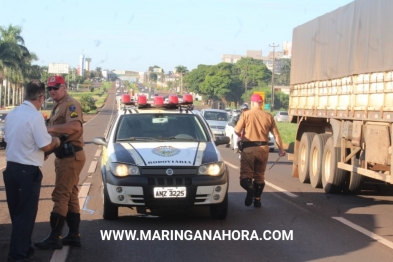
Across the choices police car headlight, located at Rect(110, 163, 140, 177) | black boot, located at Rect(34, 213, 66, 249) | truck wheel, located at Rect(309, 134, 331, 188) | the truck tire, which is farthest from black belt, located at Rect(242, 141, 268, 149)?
black boot, located at Rect(34, 213, 66, 249)

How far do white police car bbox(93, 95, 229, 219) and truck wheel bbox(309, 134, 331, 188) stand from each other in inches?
177

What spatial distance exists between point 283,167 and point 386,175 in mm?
9072

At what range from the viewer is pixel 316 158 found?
1441 cm

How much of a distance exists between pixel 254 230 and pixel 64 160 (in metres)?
2.69

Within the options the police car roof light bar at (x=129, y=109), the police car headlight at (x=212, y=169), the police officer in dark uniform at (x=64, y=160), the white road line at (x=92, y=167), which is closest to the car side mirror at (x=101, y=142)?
the police car roof light bar at (x=129, y=109)

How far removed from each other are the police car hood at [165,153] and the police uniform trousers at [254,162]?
114cm

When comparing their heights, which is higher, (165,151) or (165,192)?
(165,151)

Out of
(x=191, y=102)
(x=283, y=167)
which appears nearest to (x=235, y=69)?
(x=283, y=167)

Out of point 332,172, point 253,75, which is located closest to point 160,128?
point 332,172

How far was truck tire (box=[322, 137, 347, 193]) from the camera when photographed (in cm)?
1293

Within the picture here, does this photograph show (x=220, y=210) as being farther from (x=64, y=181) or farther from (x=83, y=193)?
(x=83, y=193)

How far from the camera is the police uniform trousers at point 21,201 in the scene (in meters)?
6.46

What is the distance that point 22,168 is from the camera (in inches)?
254

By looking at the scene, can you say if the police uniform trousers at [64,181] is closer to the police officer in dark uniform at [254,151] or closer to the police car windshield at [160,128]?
the police car windshield at [160,128]
